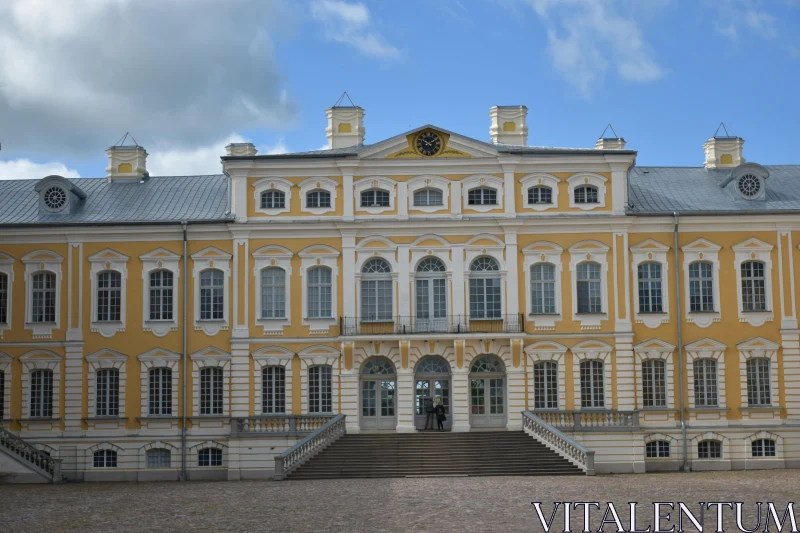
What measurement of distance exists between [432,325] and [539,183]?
6986 millimetres

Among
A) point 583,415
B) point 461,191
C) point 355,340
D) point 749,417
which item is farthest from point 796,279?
point 355,340

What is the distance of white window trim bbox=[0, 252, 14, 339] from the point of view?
4528 cm

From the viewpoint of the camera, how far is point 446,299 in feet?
147

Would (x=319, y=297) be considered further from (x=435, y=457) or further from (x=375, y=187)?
(x=435, y=457)

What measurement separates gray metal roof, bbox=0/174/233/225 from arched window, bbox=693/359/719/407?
1939 centimetres

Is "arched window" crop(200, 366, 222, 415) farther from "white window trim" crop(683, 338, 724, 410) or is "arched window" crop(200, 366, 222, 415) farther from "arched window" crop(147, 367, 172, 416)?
"white window trim" crop(683, 338, 724, 410)

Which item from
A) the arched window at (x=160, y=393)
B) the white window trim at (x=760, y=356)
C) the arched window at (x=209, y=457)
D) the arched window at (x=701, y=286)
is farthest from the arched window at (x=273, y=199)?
the white window trim at (x=760, y=356)

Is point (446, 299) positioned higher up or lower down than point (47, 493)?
higher up

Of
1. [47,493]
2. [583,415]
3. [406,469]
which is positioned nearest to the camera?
[47,493]

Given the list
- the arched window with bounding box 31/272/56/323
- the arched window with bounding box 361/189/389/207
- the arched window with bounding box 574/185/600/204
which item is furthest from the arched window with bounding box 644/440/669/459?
the arched window with bounding box 31/272/56/323

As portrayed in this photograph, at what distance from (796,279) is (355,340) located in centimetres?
1750

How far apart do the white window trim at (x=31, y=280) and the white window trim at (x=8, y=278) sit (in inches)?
22.6

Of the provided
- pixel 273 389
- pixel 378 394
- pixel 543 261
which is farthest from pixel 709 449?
pixel 273 389

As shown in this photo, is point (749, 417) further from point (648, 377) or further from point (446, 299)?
point (446, 299)
